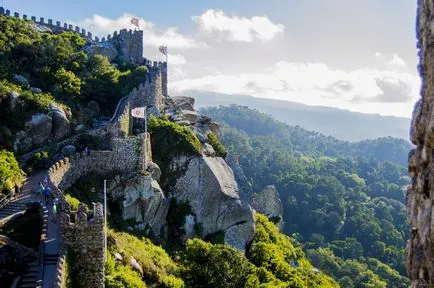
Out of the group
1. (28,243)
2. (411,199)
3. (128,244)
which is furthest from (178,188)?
(411,199)

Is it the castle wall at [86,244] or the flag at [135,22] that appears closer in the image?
the castle wall at [86,244]

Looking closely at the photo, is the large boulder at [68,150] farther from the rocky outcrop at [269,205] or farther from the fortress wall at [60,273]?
the rocky outcrop at [269,205]

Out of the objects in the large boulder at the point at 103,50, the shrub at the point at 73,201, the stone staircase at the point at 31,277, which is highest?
the large boulder at the point at 103,50

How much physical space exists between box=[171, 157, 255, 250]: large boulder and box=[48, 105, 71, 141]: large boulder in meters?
7.15

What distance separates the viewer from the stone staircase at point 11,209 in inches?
869

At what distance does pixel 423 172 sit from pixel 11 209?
1914 centimetres

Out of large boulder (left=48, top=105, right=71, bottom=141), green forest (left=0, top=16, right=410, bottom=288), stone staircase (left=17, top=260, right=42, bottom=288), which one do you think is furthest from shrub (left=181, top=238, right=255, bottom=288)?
large boulder (left=48, top=105, right=71, bottom=141)

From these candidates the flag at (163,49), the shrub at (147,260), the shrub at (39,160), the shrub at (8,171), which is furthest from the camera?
the flag at (163,49)

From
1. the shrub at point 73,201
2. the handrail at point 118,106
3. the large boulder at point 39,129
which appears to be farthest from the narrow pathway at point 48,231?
the handrail at point 118,106

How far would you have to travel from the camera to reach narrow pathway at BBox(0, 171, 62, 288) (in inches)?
659

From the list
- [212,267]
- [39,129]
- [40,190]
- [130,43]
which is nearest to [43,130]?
[39,129]

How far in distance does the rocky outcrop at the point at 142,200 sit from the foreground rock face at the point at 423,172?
21.4 meters

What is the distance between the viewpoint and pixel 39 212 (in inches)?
854

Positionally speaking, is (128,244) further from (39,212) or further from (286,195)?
(286,195)
